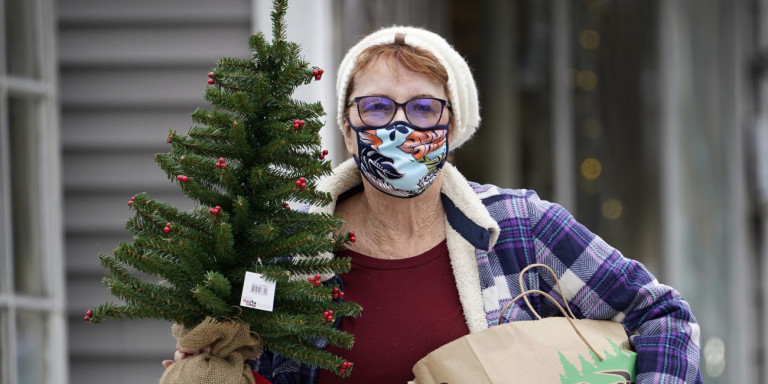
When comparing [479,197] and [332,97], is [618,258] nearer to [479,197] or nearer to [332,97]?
[479,197]

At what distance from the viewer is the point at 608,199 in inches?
385

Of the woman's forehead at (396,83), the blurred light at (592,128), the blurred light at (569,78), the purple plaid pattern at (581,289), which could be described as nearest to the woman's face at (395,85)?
the woman's forehead at (396,83)

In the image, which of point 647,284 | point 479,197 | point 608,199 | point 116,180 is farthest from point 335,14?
point 608,199

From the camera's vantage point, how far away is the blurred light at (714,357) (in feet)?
25.5

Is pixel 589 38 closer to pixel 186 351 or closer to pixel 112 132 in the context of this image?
pixel 112 132

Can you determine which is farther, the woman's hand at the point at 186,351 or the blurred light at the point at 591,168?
the blurred light at the point at 591,168

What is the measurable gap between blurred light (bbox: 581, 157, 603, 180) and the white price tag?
26.9 feet

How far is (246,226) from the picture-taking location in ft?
7.08

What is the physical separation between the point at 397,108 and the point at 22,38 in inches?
86.3

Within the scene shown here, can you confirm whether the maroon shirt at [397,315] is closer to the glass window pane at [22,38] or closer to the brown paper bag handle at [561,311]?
the brown paper bag handle at [561,311]

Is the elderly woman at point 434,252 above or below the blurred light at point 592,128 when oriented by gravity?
below

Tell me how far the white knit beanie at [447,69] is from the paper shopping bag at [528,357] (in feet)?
1.53

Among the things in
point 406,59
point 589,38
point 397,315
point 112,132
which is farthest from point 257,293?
point 589,38

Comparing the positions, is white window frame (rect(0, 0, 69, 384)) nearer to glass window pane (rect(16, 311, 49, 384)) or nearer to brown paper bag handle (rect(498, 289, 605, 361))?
glass window pane (rect(16, 311, 49, 384))
